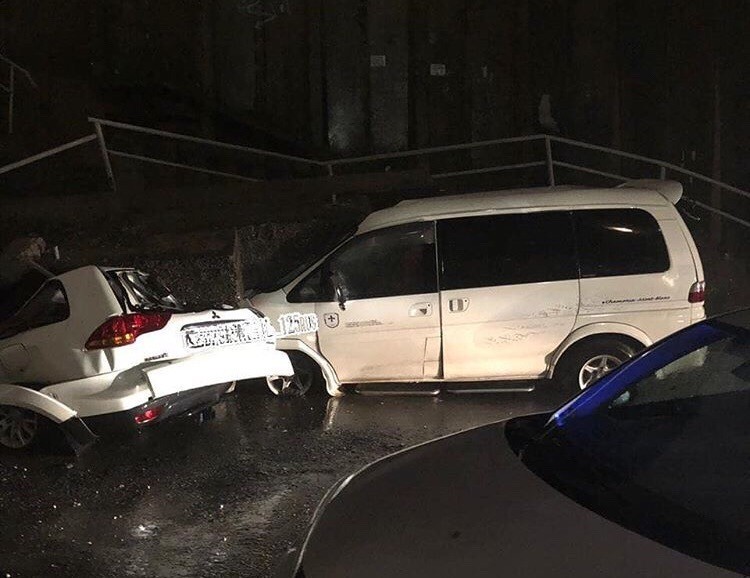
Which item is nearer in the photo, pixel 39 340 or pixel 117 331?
pixel 117 331

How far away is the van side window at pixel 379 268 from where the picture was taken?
6312 millimetres

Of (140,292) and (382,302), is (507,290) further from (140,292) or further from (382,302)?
(140,292)

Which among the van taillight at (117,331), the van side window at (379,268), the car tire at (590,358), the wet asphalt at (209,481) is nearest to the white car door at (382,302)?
the van side window at (379,268)

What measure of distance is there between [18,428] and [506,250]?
415 centimetres

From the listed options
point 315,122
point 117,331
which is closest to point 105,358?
point 117,331

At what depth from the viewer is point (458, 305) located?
624 cm

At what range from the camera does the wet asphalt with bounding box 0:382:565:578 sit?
412 centimetres

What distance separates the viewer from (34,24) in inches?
451

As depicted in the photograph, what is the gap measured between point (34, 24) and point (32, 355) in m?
8.24

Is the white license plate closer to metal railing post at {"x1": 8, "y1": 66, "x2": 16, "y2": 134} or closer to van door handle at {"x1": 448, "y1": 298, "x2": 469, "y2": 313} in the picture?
van door handle at {"x1": 448, "y1": 298, "x2": 469, "y2": 313}

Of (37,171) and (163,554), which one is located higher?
(37,171)

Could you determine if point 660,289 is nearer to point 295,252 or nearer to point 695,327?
point 695,327

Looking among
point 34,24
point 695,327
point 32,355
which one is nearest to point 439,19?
point 34,24

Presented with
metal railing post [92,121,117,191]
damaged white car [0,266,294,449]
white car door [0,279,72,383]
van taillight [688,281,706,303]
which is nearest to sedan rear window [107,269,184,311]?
damaged white car [0,266,294,449]
